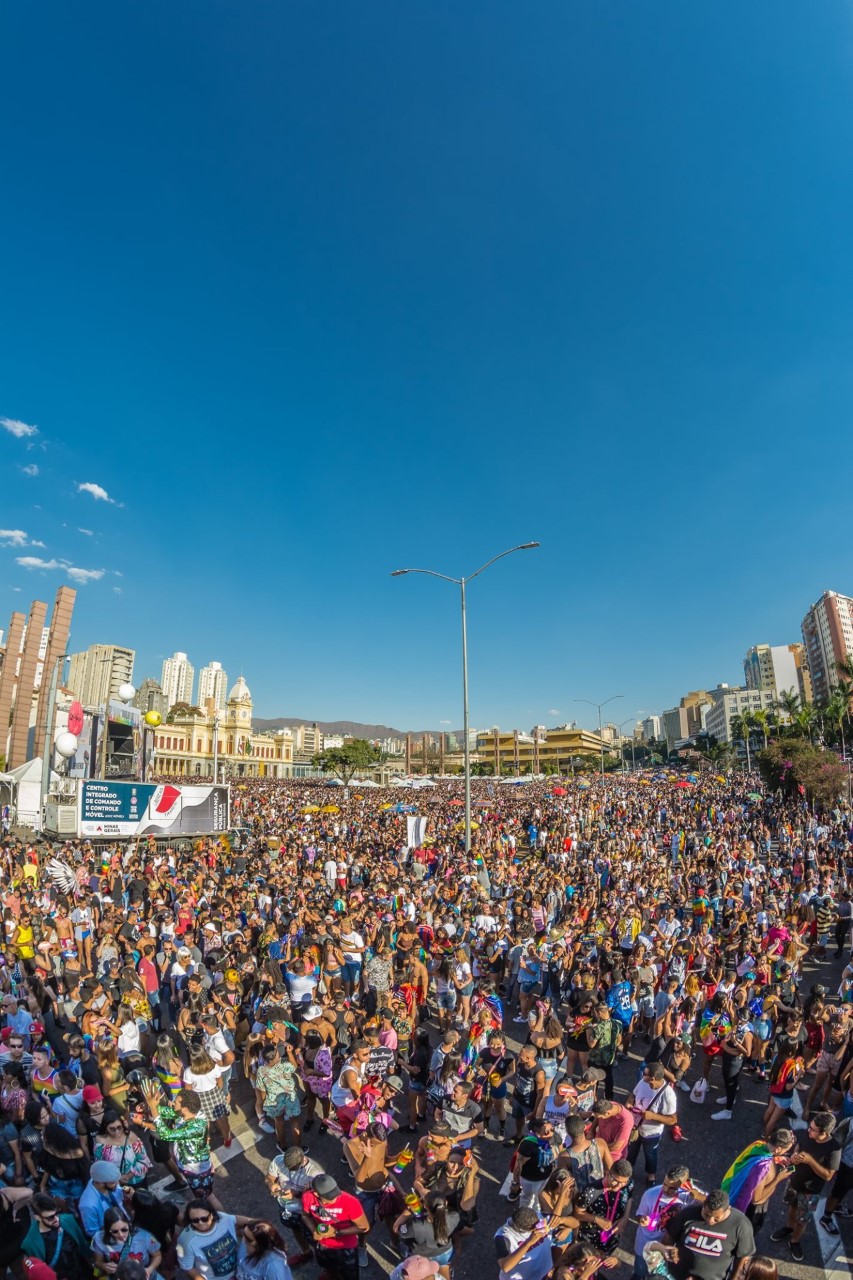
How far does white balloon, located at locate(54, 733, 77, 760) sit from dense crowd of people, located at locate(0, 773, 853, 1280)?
9.82 metres

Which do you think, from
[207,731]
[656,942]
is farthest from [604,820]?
[207,731]

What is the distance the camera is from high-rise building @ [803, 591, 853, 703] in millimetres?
124750

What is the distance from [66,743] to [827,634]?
5495 inches

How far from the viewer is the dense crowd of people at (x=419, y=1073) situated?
412 cm

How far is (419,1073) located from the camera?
709cm

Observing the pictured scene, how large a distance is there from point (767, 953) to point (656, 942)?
1675 millimetres

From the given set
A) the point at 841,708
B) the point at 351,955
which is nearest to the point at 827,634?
the point at 841,708

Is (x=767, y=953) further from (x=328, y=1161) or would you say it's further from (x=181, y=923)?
(x=181, y=923)

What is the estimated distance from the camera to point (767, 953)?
30.6 feet

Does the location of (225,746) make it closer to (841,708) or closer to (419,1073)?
(841,708)

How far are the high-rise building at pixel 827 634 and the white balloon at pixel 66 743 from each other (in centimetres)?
12877

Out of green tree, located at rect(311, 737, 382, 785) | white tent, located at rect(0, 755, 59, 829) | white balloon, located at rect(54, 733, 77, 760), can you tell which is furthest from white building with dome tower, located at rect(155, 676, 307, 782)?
white balloon, located at rect(54, 733, 77, 760)

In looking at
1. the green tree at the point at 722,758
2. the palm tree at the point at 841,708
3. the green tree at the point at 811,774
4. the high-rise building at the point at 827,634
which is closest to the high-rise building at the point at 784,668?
the high-rise building at the point at 827,634

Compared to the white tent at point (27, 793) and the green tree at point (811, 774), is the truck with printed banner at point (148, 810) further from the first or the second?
the green tree at point (811, 774)
